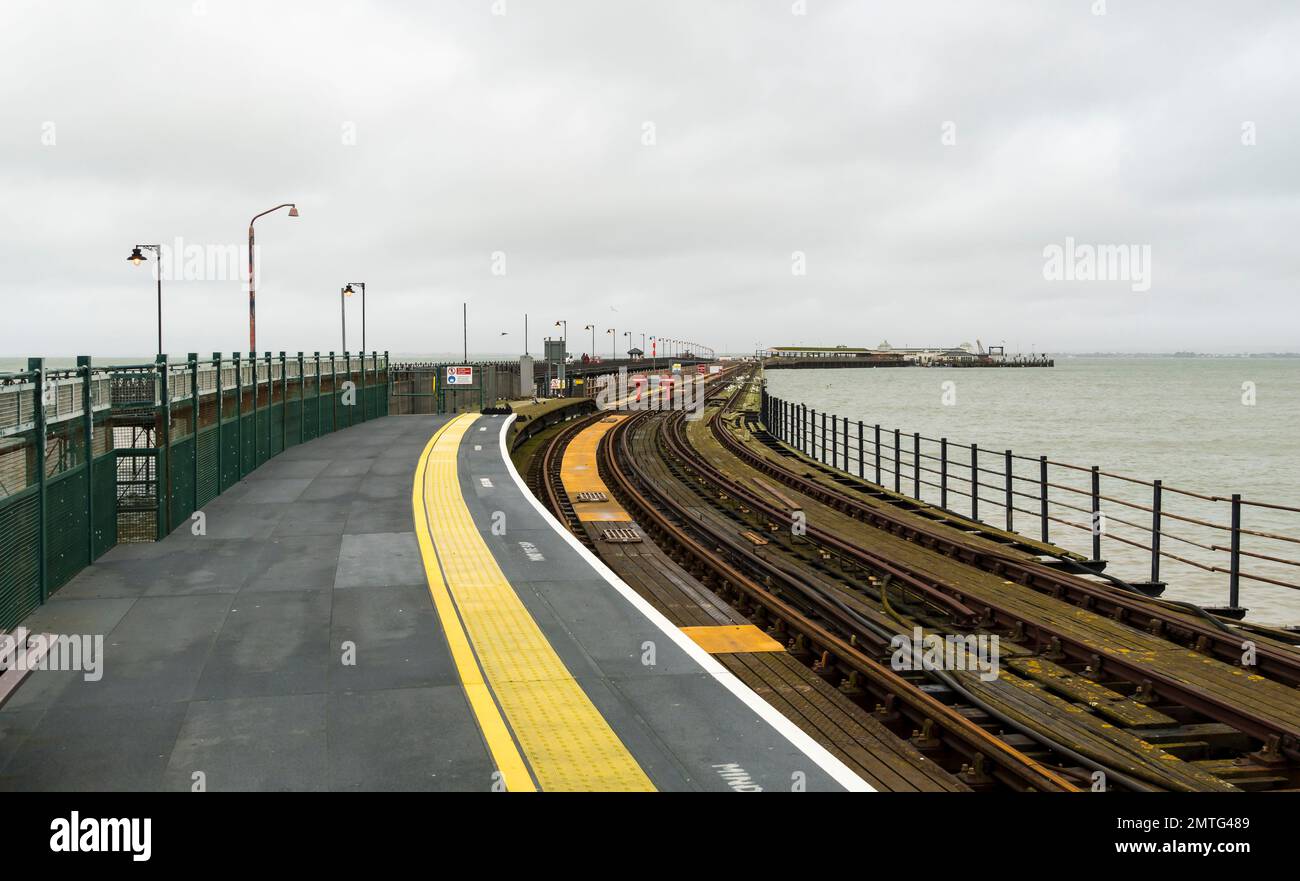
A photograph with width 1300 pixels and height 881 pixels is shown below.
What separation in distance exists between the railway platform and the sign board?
2852 cm

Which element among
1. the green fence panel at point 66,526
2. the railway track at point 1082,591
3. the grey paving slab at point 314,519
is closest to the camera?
the green fence panel at point 66,526

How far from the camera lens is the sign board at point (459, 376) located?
43.1 m

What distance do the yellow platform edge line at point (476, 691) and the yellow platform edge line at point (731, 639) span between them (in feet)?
9.46

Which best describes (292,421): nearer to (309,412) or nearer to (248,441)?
(309,412)

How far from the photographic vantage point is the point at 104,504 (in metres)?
13.3

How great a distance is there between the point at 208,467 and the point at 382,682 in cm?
1055

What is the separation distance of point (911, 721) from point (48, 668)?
8.12 meters

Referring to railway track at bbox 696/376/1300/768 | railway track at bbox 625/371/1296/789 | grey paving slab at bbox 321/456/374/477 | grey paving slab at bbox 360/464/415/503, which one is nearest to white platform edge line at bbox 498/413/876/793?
railway track at bbox 625/371/1296/789

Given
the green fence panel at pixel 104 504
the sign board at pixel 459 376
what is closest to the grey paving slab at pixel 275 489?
the green fence panel at pixel 104 504

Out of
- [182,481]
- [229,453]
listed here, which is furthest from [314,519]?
[229,453]

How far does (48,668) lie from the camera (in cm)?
882

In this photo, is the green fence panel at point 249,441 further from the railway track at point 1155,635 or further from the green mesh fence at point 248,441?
the railway track at point 1155,635

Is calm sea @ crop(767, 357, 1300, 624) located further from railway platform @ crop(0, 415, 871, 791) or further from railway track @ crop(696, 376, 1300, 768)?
railway platform @ crop(0, 415, 871, 791)
